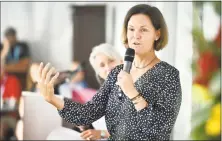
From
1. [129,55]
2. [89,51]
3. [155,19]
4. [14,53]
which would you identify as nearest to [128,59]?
[129,55]

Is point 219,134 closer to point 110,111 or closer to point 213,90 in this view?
point 213,90

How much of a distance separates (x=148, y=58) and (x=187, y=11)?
0.32m

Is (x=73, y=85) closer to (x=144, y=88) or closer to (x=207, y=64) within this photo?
(x=144, y=88)

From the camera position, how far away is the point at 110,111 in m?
0.97

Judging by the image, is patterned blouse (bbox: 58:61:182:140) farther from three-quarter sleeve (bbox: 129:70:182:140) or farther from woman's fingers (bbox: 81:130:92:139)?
woman's fingers (bbox: 81:130:92:139)

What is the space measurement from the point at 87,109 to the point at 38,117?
60cm

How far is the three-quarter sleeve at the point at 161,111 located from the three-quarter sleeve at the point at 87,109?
0.11 meters

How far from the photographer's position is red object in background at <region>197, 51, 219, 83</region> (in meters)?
0.55

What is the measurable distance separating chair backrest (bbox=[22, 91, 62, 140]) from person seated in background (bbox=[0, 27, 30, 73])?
39.6 inches

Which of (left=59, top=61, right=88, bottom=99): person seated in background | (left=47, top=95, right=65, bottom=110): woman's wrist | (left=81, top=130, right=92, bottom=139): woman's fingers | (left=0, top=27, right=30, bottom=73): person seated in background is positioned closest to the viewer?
(left=47, top=95, right=65, bottom=110): woman's wrist

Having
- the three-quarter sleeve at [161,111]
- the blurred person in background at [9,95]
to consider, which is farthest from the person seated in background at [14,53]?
the three-quarter sleeve at [161,111]

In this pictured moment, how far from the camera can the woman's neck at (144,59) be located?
94 cm

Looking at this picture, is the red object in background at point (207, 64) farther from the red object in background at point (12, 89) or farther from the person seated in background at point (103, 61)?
the red object in background at point (12, 89)

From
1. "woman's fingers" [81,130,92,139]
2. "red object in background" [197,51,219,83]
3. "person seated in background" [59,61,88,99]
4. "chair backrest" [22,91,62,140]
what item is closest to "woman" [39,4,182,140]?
"woman's fingers" [81,130,92,139]
